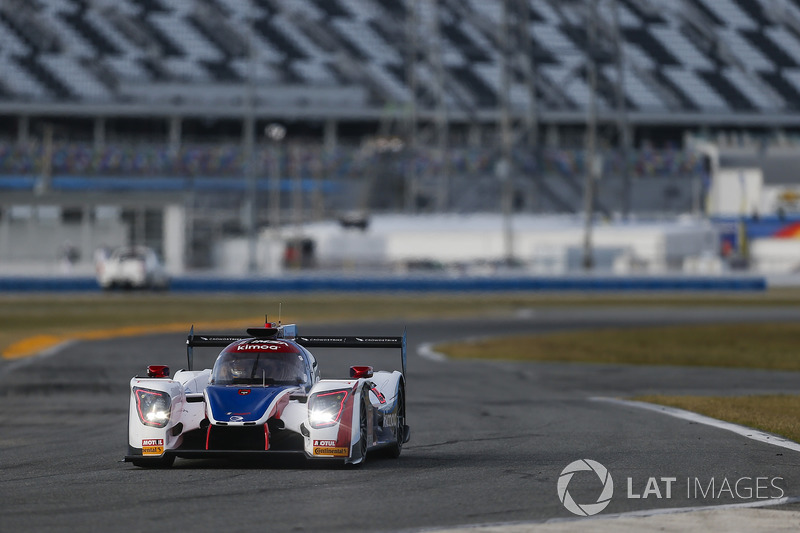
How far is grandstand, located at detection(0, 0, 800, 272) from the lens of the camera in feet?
260

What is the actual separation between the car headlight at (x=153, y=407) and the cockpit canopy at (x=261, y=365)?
0.56 metres

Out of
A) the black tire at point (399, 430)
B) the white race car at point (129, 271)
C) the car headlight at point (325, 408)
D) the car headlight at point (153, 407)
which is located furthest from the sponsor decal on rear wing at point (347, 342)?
the white race car at point (129, 271)

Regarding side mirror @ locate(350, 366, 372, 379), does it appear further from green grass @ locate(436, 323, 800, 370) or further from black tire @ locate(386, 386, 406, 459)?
green grass @ locate(436, 323, 800, 370)

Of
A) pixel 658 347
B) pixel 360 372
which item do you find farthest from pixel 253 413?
pixel 658 347

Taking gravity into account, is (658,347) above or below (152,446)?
below

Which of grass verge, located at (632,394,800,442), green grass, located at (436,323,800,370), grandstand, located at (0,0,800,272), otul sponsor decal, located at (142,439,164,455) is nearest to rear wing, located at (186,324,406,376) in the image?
otul sponsor decal, located at (142,439,164,455)

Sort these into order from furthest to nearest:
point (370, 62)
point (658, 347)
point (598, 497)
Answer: point (370, 62) < point (658, 347) < point (598, 497)

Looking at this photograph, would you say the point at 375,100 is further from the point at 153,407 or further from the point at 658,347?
the point at 153,407

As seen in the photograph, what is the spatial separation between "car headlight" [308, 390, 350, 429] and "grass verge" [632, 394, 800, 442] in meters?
4.33

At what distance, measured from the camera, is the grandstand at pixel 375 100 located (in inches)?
3125

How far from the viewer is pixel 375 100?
8488 centimetres

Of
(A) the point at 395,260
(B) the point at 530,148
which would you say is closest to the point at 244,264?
(A) the point at 395,260

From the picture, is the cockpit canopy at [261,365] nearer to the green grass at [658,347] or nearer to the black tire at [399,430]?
the black tire at [399,430]

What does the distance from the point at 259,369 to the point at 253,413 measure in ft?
2.34
